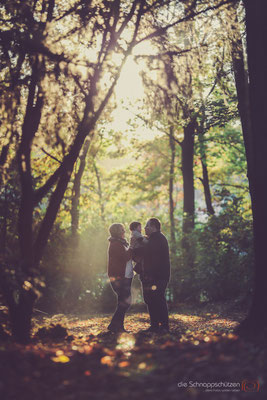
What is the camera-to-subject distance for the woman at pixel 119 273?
8.98 metres

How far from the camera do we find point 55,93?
747cm

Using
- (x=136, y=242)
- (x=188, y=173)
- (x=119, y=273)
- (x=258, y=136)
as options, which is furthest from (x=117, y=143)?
(x=188, y=173)

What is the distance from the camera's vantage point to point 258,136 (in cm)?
673

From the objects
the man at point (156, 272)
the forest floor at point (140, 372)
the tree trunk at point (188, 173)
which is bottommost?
the forest floor at point (140, 372)

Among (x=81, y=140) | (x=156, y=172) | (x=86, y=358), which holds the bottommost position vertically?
(x=86, y=358)

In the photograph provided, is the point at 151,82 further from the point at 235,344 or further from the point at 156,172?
the point at 156,172

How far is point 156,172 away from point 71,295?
1111 cm

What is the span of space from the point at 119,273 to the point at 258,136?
13.1 feet

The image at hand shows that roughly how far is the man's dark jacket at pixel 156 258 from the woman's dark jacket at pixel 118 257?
467mm

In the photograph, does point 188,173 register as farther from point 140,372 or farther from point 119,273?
point 140,372

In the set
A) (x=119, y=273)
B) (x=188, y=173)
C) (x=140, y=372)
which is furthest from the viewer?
(x=188, y=173)

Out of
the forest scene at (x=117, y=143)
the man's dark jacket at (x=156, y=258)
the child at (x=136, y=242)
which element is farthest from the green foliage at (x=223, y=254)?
the man's dark jacket at (x=156, y=258)

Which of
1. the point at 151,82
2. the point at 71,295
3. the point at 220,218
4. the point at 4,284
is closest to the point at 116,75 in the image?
the point at 151,82

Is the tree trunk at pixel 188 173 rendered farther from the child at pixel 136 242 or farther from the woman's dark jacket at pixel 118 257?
the woman's dark jacket at pixel 118 257
